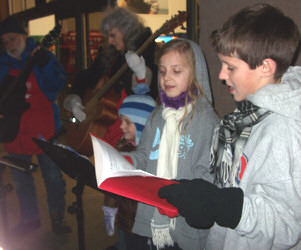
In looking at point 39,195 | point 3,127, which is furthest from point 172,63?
point 39,195

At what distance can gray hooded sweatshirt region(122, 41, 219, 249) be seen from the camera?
4.74 ft

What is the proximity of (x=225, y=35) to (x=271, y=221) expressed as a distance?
2.20 feet

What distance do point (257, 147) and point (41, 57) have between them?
2321 millimetres

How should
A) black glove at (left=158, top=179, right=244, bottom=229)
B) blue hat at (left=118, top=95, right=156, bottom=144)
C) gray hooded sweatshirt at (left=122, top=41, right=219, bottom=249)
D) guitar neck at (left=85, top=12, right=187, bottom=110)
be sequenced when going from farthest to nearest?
guitar neck at (left=85, top=12, right=187, bottom=110)
blue hat at (left=118, top=95, right=156, bottom=144)
gray hooded sweatshirt at (left=122, top=41, right=219, bottom=249)
black glove at (left=158, top=179, right=244, bottom=229)

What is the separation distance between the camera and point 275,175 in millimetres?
895

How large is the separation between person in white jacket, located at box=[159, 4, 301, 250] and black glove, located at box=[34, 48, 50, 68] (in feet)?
6.54

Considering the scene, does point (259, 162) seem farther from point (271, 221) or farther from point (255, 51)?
point (255, 51)

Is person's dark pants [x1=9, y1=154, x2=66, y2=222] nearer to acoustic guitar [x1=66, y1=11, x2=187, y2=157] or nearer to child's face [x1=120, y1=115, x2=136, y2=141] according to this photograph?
acoustic guitar [x1=66, y1=11, x2=187, y2=157]

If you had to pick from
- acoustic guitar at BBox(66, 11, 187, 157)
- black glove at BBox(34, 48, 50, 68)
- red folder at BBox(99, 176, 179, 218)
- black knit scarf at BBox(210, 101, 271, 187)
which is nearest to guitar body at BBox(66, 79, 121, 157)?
acoustic guitar at BBox(66, 11, 187, 157)

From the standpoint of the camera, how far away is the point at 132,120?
6.57 feet

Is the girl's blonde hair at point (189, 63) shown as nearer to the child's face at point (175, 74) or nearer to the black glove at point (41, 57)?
the child's face at point (175, 74)

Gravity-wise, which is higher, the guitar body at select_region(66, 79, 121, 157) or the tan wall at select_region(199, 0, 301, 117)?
the tan wall at select_region(199, 0, 301, 117)

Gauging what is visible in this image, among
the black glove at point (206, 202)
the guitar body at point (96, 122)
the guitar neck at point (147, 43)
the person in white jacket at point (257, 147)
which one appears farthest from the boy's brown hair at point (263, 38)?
the guitar body at point (96, 122)

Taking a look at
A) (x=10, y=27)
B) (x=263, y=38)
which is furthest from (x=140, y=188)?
(x=10, y=27)
